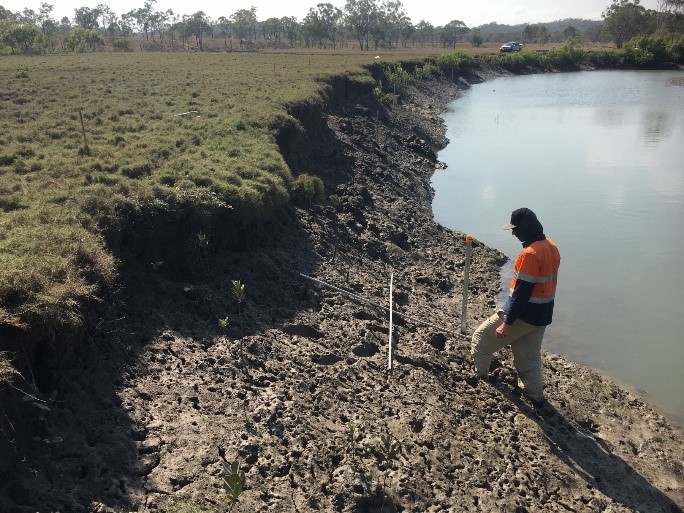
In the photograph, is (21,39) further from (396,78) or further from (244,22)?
(244,22)

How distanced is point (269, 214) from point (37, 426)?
6007 mm

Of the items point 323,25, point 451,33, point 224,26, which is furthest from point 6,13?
point 451,33

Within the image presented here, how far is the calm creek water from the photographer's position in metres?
9.64

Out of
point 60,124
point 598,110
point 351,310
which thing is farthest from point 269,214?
point 598,110

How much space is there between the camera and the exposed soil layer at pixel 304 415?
194 inches

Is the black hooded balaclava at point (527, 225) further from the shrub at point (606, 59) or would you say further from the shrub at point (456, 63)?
the shrub at point (606, 59)

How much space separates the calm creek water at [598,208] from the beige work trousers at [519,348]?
7.69ft

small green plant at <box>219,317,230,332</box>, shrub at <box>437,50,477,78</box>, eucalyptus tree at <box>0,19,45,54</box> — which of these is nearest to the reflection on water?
shrub at <box>437,50,477,78</box>

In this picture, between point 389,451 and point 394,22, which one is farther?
point 394,22

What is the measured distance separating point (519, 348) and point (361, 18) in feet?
392

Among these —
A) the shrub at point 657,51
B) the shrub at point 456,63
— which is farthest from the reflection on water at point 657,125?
the shrub at point 657,51

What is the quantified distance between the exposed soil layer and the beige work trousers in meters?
0.28

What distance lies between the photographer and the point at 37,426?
4793 mm

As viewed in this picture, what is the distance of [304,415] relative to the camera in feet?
20.3
